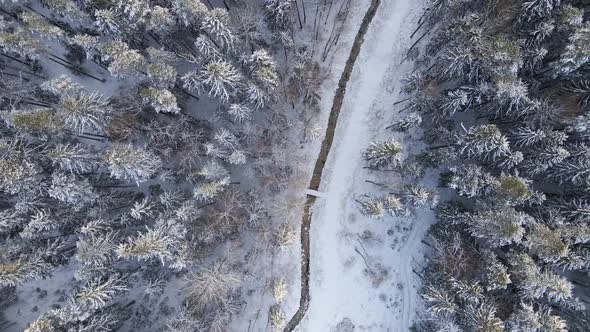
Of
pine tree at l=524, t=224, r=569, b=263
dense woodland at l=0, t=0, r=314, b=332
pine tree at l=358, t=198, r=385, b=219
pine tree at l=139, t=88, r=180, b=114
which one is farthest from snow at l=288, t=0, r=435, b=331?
pine tree at l=139, t=88, r=180, b=114

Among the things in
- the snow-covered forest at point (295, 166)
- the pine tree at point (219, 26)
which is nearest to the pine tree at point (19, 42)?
the snow-covered forest at point (295, 166)

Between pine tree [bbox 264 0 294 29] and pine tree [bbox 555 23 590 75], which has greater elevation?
pine tree [bbox 555 23 590 75]

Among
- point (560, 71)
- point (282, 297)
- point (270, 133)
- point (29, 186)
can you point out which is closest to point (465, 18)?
point (560, 71)

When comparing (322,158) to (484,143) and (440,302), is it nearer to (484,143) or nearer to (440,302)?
Result: (484,143)

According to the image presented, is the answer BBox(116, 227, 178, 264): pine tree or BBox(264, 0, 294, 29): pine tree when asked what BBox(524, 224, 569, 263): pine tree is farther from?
BBox(116, 227, 178, 264): pine tree

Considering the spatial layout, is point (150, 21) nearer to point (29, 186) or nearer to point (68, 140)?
point (68, 140)
